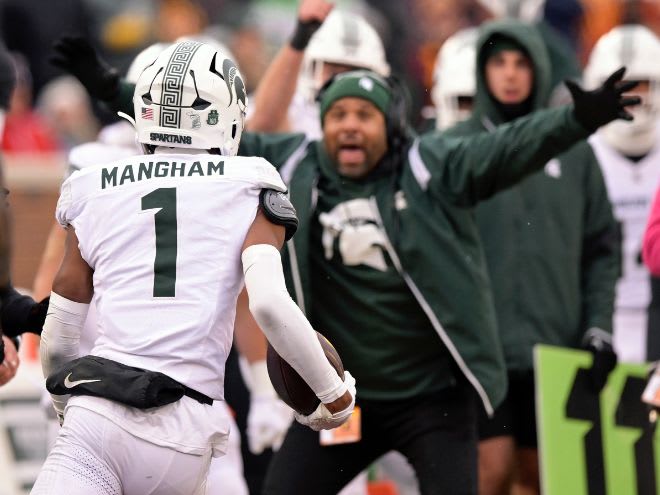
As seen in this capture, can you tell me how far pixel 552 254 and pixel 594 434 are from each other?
0.76m

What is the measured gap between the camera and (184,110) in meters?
5.36

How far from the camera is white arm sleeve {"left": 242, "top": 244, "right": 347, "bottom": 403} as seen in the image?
5113 mm

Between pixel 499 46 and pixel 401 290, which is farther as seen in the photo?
pixel 499 46

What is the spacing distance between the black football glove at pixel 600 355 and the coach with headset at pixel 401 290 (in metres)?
0.80

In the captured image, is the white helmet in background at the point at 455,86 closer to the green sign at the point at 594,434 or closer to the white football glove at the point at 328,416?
the green sign at the point at 594,434

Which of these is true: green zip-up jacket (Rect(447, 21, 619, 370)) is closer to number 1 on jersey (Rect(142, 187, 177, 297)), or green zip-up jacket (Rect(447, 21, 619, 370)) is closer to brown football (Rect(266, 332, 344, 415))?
brown football (Rect(266, 332, 344, 415))

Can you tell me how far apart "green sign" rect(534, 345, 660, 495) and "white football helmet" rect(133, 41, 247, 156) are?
2487mm

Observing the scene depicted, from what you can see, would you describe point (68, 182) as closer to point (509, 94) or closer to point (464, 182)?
point (464, 182)

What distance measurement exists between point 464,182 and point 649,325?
2034mm

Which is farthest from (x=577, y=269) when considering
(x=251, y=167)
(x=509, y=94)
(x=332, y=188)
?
(x=251, y=167)

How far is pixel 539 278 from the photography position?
299 inches

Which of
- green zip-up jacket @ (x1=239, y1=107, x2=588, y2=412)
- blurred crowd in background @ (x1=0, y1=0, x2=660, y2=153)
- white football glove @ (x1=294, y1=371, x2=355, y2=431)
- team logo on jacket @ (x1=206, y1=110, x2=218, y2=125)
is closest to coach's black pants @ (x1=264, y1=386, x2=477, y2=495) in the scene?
green zip-up jacket @ (x1=239, y1=107, x2=588, y2=412)

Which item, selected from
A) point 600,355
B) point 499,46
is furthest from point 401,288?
point 499,46

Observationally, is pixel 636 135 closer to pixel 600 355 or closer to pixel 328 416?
pixel 600 355
